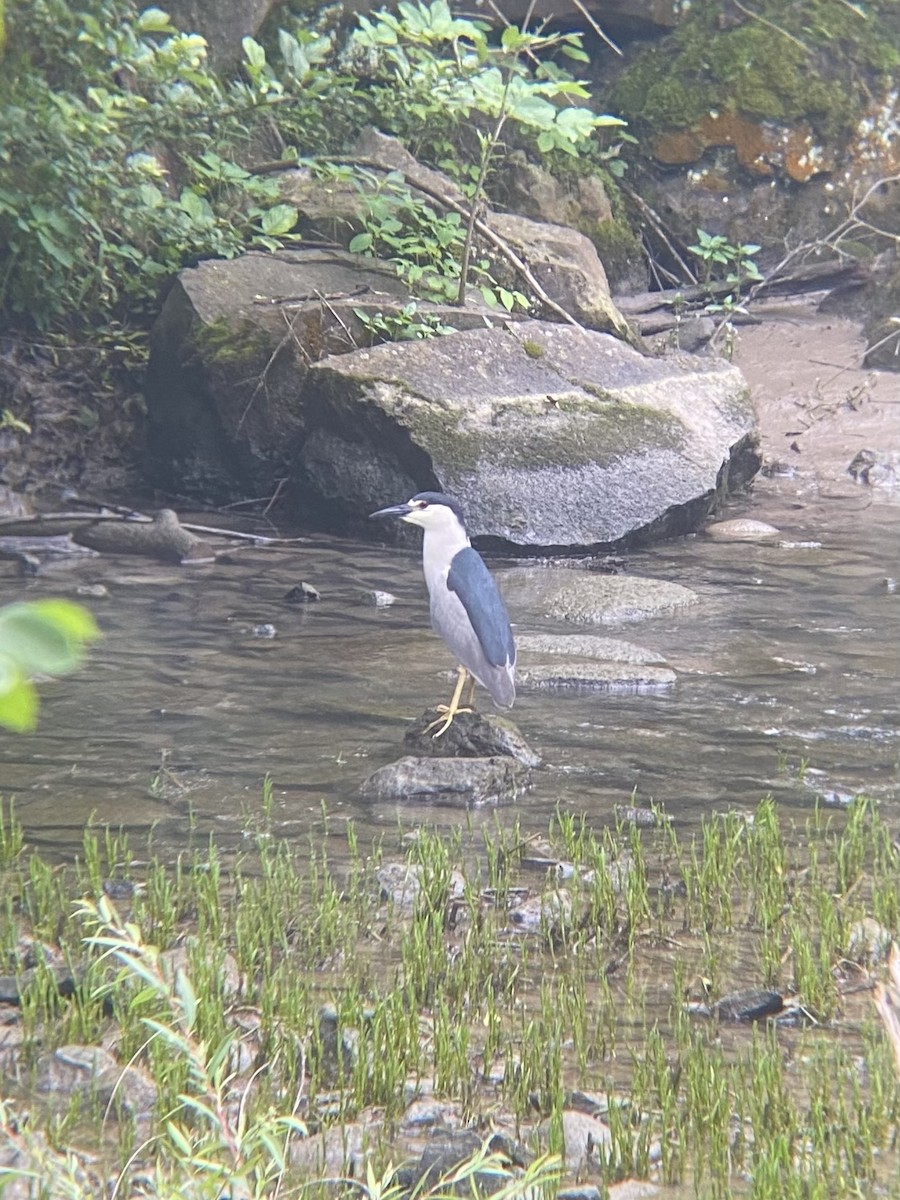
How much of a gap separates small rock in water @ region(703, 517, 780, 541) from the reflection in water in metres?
0.58

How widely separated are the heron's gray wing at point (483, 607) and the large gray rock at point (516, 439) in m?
2.93

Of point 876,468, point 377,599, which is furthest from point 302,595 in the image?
point 876,468

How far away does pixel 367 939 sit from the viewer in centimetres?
360

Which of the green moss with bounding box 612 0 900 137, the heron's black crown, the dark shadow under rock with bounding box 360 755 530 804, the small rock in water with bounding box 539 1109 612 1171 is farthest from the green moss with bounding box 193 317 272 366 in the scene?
the small rock in water with bounding box 539 1109 612 1171

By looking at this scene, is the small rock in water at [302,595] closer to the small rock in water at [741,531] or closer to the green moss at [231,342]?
the green moss at [231,342]

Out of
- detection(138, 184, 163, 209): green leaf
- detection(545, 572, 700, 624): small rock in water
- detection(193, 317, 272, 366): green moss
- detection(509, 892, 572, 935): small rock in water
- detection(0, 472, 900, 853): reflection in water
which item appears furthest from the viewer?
detection(193, 317, 272, 366): green moss

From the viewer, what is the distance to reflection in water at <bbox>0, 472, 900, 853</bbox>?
4.69 meters

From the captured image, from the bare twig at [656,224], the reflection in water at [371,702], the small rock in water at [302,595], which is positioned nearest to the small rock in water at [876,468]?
the reflection in water at [371,702]

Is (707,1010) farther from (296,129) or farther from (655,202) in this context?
(655,202)

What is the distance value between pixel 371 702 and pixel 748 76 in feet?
29.2

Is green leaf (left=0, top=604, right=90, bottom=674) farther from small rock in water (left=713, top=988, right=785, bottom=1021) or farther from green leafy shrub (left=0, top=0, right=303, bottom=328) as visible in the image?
green leafy shrub (left=0, top=0, right=303, bottom=328)

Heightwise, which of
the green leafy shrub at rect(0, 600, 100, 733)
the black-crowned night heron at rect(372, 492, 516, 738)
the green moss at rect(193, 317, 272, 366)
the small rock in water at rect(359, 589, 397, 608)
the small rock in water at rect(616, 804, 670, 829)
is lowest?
the small rock in water at rect(616, 804, 670, 829)

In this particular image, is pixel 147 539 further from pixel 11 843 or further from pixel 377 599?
pixel 11 843

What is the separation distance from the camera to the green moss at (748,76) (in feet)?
41.2
